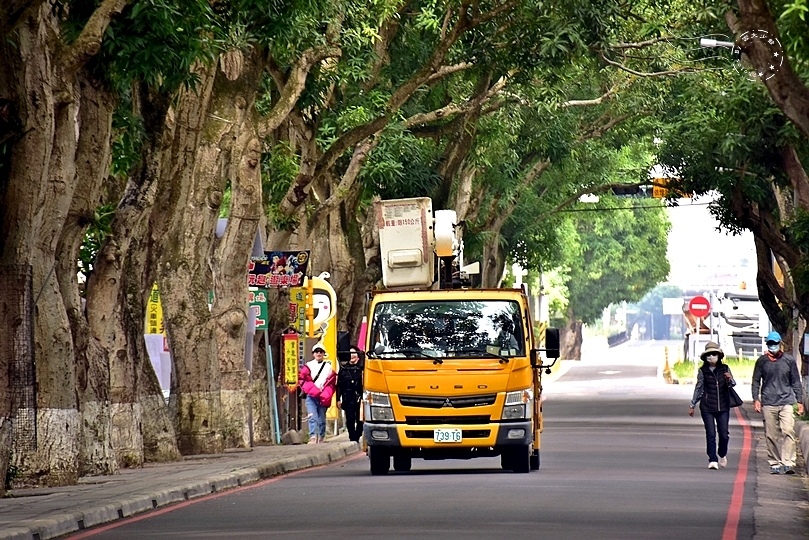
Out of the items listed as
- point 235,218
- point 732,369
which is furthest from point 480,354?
point 732,369

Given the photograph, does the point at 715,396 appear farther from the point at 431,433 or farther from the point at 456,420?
the point at 431,433

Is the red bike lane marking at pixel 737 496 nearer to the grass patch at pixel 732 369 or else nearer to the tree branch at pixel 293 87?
the tree branch at pixel 293 87

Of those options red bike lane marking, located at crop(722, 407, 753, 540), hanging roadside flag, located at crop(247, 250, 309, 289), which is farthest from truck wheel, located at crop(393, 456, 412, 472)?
hanging roadside flag, located at crop(247, 250, 309, 289)

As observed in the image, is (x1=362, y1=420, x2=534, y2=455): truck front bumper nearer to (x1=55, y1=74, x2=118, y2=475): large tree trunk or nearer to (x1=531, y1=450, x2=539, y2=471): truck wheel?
(x1=531, y1=450, x2=539, y2=471): truck wheel

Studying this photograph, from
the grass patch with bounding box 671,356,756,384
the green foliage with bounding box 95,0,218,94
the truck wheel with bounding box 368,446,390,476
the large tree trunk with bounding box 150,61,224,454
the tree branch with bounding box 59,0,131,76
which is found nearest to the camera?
the tree branch with bounding box 59,0,131,76

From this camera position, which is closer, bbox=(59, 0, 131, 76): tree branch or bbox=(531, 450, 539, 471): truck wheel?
bbox=(59, 0, 131, 76): tree branch

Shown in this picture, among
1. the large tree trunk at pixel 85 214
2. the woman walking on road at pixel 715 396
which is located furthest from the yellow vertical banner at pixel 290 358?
the large tree trunk at pixel 85 214

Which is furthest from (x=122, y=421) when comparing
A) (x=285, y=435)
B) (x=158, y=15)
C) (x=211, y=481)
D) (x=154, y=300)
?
(x=154, y=300)

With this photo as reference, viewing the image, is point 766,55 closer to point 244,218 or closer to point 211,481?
point 211,481

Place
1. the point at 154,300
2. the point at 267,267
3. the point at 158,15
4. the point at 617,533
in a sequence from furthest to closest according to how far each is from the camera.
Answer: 1. the point at 154,300
2. the point at 267,267
3. the point at 158,15
4. the point at 617,533

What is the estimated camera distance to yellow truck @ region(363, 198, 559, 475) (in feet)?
76.8

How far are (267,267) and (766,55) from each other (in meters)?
15.3

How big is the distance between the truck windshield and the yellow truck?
0.01 metres

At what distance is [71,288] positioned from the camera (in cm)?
2170
